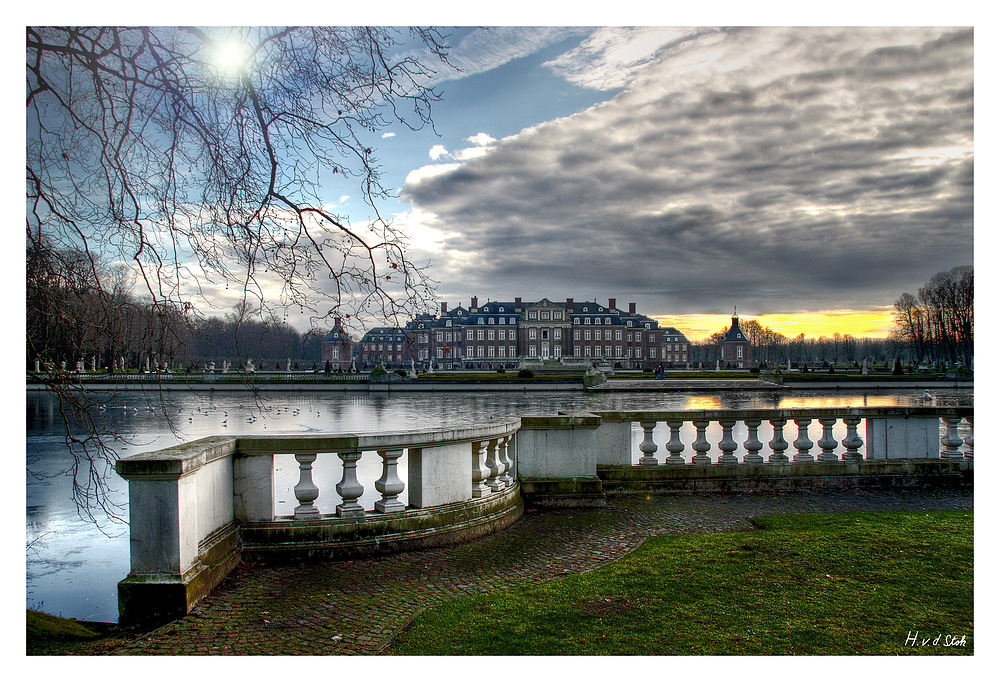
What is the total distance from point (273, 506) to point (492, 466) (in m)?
2.08

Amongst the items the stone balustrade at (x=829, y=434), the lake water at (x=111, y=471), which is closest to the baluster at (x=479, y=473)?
the lake water at (x=111, y=471)

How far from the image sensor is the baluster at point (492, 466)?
576 cm

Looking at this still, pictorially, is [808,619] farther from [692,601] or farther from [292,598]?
[292,598]

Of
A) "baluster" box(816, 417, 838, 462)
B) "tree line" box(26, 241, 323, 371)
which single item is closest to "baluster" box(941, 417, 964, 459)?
"baluster" box(816, 417, 838, 462)

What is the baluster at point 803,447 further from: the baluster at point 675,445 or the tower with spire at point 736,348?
the tower with spire at point 736,348

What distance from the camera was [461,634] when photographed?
3326 mm

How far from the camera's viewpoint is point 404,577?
4.28 metres

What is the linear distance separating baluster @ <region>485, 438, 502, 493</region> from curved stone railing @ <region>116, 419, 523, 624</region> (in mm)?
11

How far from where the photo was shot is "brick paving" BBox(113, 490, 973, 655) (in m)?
3.37

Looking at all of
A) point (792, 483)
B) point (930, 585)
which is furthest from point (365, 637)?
point (792, 483)

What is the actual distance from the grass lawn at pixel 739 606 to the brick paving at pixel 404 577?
0.30 m

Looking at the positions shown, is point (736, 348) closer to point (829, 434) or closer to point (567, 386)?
point (567, 386)

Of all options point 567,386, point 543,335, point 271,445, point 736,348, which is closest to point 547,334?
point 543,335

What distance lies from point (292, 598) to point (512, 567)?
1.62 metres
